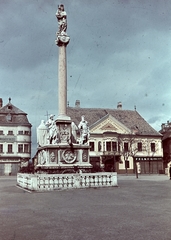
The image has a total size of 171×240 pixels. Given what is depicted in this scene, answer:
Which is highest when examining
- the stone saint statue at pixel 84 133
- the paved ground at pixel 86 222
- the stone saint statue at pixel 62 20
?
the stone saint statue at pixel 62 20

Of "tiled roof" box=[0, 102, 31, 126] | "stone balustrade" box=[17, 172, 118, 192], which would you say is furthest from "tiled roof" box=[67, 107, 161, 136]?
"stone balustrade" box=[17, 172, 118, 192]

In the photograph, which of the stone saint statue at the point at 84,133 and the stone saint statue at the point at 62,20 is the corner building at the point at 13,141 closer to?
→ the stone saint statue at the point at 84,133

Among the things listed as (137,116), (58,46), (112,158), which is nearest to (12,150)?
(112,158)

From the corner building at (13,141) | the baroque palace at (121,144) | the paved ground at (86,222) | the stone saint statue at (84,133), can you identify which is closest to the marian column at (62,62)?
the stone saint statue at (84,133)

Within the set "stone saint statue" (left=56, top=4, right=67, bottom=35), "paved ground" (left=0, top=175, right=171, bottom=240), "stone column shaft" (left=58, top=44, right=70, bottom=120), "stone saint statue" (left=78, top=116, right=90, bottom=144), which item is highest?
"stone saint statue" (left=56, top=4, right=67, bottom=35)

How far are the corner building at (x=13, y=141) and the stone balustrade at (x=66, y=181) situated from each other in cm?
3955

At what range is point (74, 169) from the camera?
64.4ft

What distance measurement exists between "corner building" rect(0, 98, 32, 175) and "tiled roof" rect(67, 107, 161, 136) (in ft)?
31.6

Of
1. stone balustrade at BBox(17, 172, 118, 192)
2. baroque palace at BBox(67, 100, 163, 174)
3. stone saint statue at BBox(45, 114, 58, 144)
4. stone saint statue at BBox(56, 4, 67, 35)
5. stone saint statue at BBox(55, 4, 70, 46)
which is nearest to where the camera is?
stone balustrade at BBox(17, 172, 118, 192)

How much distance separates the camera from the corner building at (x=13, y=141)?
56000 mm

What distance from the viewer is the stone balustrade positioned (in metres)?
15.8

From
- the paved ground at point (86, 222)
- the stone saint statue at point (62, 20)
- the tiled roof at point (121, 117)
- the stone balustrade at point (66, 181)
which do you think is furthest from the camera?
the tiled roof at point (121, 117)

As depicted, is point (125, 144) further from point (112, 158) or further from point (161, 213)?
point (161, 213)

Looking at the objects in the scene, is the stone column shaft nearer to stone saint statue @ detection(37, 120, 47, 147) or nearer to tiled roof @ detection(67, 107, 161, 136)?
stone saint statue @ detection(37, 120, 47, 147)
